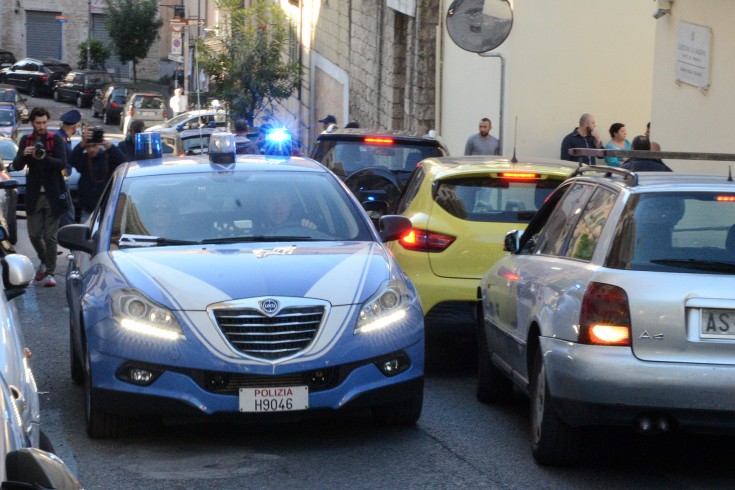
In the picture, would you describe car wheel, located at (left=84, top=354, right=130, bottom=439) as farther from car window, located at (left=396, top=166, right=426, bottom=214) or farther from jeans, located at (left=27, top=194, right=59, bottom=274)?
jeans, located at (left=27, top=194, right=59, bottom=274)

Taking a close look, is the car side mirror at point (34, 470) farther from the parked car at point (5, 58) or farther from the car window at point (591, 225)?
the parked car at point (5, 58)

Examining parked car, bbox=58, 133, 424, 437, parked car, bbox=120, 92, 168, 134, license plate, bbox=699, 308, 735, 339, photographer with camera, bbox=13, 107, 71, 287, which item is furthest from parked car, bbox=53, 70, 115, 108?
license plate, bbox=699, 308, 735, 339

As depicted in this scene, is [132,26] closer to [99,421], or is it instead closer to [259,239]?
[259,239]

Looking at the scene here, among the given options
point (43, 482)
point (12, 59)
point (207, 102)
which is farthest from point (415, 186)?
point (12, 59)

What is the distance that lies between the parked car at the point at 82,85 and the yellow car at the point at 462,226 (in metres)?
52.5

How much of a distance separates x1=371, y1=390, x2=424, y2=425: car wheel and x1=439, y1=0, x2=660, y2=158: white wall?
11551 mm

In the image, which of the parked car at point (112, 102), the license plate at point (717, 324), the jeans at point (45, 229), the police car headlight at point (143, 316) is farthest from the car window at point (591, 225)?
the parked car at point (112, 102)

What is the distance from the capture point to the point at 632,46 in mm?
19406

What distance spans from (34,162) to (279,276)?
8.10m

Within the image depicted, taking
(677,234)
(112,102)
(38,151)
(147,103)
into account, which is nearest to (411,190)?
(677,234)

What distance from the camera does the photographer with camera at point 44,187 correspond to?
47.3ft

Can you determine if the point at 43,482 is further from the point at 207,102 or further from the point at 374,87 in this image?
the point at 207,102

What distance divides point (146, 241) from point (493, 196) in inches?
110

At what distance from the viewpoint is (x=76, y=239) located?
26.8ft
